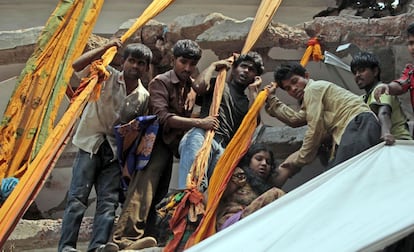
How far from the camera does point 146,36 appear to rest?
6059 millimetres

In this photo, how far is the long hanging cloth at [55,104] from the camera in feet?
13.9

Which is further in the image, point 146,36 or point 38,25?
point 38,25

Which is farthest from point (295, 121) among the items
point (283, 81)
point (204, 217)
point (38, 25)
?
point (38, 25)

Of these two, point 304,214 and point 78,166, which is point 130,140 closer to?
point 78,166

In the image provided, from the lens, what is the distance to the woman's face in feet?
15.8

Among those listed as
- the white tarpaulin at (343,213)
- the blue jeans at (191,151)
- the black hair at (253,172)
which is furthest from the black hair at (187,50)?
the white tarpaulin at (343,213)

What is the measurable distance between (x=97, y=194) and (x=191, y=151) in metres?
0.50

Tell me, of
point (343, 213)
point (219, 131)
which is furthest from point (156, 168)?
point (343, 213)

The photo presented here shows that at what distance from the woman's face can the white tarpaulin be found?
821 millimetres

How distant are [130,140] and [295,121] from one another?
0.81 metres

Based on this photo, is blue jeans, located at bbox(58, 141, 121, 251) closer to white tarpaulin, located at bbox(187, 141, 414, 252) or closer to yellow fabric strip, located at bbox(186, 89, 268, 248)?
yellow fabric strip, located at bbox(186, 89, 268, 248)

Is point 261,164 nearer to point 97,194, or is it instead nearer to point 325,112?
point 325,112

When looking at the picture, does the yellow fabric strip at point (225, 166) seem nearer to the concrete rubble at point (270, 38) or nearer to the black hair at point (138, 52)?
the black hair at point (138, 52)

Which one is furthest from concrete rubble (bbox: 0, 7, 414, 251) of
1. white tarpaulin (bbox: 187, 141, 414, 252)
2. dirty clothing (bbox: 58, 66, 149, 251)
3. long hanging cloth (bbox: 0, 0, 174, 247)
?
white tarpaulin (bbox: 187, 141, 414, 252)
